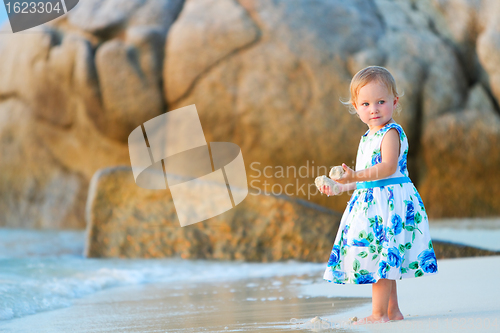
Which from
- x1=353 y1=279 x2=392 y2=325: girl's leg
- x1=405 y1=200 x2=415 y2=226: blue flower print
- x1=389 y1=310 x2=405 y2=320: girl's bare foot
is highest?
x1=405 y1=200 x2=415 y2=226: blue flower print

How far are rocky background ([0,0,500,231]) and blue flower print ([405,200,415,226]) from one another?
14.0 feet

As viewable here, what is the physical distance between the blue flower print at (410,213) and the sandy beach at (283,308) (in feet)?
1.04

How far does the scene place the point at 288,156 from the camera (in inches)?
240

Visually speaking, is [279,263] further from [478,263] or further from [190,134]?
[190,134]

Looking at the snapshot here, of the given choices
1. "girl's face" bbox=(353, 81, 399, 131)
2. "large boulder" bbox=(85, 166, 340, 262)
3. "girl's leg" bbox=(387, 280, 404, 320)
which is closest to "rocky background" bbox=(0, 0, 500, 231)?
"large boulder" bbox=(85, 166, 340, 262)

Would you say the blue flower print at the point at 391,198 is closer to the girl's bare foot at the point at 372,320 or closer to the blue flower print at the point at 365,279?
the blue flower print at the point at 365,279

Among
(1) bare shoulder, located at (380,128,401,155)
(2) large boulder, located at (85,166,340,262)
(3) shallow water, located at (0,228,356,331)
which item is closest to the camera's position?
(1) bare shoulder, located at (380,128,401,155)

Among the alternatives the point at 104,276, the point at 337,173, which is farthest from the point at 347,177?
the point at 104,276

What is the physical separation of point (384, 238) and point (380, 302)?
21cm

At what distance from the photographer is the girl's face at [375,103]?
1785 millimetres

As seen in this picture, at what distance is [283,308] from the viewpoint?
6.96 feet

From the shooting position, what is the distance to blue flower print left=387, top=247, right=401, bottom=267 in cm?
167

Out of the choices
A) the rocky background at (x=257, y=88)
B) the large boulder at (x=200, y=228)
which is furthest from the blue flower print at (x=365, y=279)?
the rocky background at (x=257, y=88)

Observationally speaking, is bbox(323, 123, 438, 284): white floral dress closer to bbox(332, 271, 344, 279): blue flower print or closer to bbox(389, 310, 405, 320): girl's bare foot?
bbox(332, 271, 344, 279): blue flower print
